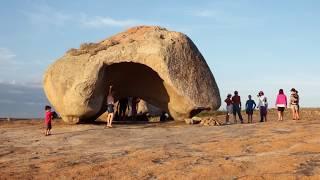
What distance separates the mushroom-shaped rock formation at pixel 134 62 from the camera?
18969 millimetres

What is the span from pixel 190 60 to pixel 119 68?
373 centimetres

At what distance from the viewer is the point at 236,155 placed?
431 inches

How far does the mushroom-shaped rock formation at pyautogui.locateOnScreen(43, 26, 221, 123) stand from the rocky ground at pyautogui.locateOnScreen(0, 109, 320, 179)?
120 inches

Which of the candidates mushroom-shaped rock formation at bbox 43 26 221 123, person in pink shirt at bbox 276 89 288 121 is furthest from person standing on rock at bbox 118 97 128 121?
person in pink shirt at bbox 276 89 288 121

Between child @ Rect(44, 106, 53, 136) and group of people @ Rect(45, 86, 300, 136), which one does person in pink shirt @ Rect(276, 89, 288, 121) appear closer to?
group of people @ Rect(45, 86, 300, 136)

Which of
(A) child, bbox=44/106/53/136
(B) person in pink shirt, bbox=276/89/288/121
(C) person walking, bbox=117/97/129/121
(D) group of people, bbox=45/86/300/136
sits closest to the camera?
(A) child, bbox=44/106/53/136

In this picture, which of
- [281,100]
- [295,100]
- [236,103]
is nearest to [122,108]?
[236,103]

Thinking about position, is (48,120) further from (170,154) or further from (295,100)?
(295,100)

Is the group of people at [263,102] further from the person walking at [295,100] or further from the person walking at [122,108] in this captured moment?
the person walking at [122,108]

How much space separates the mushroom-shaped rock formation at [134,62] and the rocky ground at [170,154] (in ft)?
10.0

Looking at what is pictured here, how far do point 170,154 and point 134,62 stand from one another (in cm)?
867

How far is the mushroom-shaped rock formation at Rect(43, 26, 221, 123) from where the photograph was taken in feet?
62.2

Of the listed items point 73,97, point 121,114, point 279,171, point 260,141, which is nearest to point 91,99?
point 73,97

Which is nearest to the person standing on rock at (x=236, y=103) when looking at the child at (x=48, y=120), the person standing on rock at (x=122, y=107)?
the person standing on rock at (x=122, y=107)
